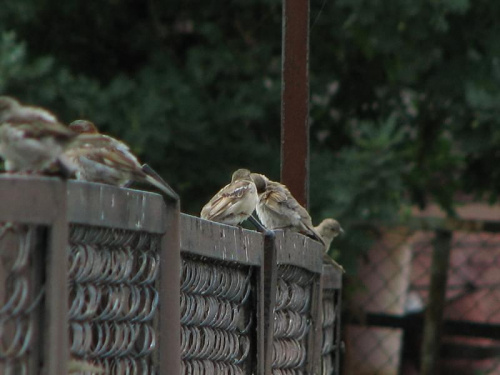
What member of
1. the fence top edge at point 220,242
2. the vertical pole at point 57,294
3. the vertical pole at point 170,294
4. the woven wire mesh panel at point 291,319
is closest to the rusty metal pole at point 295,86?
the woven wire mesh panel at point 291,319

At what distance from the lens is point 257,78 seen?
12258mm

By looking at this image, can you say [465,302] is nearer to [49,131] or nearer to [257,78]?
[257,78]

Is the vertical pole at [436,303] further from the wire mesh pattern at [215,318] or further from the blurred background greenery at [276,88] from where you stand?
the wire mesh pattern at [215,318]

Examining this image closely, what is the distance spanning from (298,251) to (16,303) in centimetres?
252

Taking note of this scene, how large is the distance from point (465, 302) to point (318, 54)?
3177mm

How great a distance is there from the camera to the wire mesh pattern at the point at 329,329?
5.66 m

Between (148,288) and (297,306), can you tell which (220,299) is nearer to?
(148,288)

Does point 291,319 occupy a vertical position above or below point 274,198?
below

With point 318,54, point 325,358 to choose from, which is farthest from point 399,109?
point 325,358

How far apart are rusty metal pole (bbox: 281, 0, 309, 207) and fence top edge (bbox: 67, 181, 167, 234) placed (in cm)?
358

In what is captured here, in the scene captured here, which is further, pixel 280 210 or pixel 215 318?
pixel 280 210

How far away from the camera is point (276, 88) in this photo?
12102 millimetres

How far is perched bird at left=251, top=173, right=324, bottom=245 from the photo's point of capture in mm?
7605

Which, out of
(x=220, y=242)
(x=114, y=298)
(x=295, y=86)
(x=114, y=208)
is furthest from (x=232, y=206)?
(x=114, y=208)
